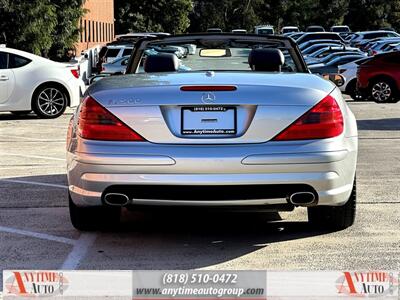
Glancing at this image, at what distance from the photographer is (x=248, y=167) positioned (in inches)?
198

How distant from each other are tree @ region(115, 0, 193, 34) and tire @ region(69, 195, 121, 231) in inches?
2819

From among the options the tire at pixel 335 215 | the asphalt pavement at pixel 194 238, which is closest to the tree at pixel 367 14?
the asphalt pavement at pixel 194 238

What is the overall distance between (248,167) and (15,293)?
6.53 feet

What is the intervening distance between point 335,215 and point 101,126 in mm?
1934

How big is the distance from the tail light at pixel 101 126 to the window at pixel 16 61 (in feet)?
32.7

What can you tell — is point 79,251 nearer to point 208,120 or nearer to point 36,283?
point 208,120

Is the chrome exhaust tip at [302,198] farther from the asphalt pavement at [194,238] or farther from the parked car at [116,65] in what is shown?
the parked car at [116,65]

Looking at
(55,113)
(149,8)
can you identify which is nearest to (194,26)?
(149,8)

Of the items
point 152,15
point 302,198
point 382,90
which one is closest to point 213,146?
point 302,198

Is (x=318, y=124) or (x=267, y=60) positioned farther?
(x=267, y=60)

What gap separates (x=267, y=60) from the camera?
615cm

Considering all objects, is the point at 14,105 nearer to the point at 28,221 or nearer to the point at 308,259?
the point at 28,221

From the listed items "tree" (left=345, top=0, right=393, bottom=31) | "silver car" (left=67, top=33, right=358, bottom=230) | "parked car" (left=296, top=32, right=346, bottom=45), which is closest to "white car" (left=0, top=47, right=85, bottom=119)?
"silver car" (left=67, top=33, right=358, bottom=230)

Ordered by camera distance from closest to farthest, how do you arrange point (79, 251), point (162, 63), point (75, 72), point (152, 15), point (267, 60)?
point (79, 251) → point (267, 60) → point (162, 63) → point (75, 72) → point (152, 15)
